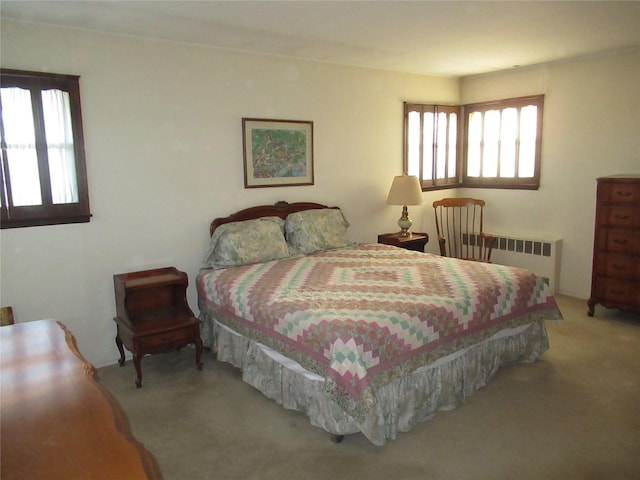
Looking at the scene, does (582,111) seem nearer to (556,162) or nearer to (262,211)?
(556,162)

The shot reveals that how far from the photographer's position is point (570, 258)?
5.11 meters

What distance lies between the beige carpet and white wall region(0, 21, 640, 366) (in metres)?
0.86

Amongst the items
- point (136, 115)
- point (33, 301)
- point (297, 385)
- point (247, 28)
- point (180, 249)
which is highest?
point (247, 28)

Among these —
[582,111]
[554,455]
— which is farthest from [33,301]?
[582,111]

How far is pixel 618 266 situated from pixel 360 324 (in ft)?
9.80

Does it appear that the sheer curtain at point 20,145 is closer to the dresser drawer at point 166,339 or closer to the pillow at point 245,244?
the dresser drawer at point 166,339

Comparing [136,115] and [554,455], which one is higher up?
[136,115]

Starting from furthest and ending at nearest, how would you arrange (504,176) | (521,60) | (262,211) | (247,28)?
1. (504,176)
2. (521,60)
3. (262,211)
4. (247,28)

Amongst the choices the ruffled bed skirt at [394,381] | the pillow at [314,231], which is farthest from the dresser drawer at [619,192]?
the pillow at [314,231]

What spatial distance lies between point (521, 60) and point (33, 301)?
194 inches

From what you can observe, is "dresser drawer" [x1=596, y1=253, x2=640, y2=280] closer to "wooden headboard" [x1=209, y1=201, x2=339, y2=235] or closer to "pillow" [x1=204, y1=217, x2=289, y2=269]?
"wooden headboard" [x1=209, y1=201, x2=339, y2=235]

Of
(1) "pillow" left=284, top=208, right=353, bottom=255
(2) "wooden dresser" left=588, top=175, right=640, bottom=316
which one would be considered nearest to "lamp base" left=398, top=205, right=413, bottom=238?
(1) "pillow" left=284, top=208, right=353, bottom=255

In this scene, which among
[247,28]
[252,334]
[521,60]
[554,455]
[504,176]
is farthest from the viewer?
[504,176]

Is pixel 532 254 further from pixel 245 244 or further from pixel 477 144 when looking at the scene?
pixel 245 244
